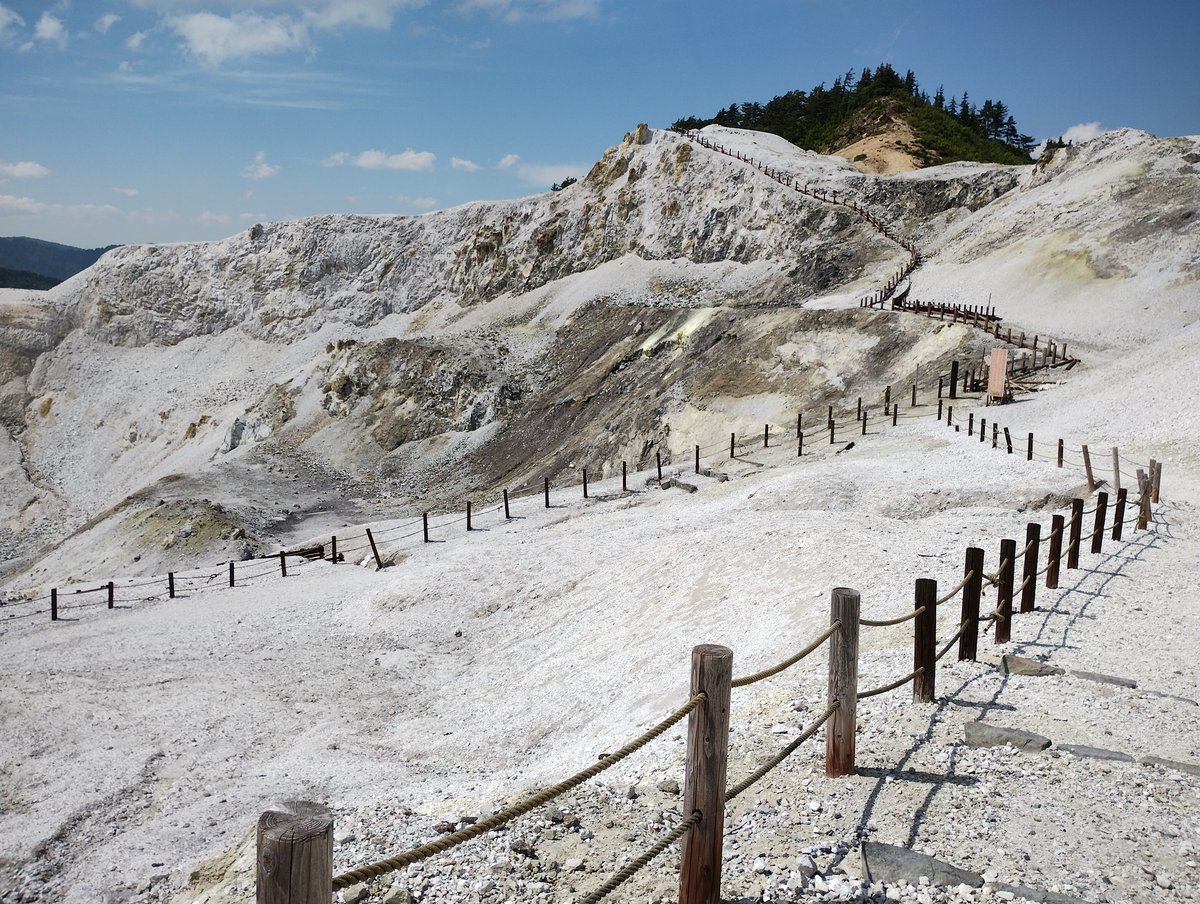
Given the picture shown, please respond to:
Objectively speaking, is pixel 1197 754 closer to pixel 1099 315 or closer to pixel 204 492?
pixel 1099 315

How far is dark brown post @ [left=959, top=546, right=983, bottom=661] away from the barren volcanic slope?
11.1 inches

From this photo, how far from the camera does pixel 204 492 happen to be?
3738cm

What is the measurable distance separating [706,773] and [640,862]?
0.58 meters

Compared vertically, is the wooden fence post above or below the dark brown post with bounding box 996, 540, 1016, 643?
above

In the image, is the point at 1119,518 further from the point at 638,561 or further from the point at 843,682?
the point at 843,682

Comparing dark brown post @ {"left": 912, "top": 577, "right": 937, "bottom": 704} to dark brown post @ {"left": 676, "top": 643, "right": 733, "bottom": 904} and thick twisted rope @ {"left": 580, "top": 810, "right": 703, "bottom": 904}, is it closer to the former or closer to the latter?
dark brown post @ {"left": 676, "top": 643, "right": 733, "bottom": 904}

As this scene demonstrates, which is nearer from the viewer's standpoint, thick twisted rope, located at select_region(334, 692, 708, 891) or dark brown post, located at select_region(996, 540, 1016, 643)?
thick twisted rope, located at select_region(334, 692, 708, 891)

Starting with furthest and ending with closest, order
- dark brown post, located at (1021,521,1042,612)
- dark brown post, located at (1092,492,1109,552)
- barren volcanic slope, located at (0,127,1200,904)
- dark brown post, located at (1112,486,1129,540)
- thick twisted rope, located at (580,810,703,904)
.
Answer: dark brown post, located at (1112,486,1129,540), dark brown post, located at (1092,492,1109,552), dark brown post, located at (1021,521,1042,612), barren volcanic slope, located at (0,127,1200,904), thick twisted rope, located at (580,810,703,904)

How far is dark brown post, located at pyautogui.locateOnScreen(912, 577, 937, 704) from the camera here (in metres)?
7.23

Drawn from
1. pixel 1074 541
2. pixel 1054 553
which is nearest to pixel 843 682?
pixel 1054 553

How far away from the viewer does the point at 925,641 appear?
727 centimetres

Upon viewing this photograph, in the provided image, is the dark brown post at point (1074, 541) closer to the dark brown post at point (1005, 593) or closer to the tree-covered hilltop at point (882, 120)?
the dark brown post at point (1005, 593)

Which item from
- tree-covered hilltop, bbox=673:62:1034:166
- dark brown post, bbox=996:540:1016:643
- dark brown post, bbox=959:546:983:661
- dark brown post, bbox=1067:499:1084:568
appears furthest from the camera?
tree-covered hilltop, bbox=673:62:1034:166

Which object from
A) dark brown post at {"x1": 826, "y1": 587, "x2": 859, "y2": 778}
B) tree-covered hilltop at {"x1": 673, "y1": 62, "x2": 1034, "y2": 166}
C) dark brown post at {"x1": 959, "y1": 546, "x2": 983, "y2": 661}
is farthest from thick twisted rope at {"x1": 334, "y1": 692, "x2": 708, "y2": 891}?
tree-covered hilltop at {"x1": 673, "y1": 62, "x2": 1034, "y2": 166}
